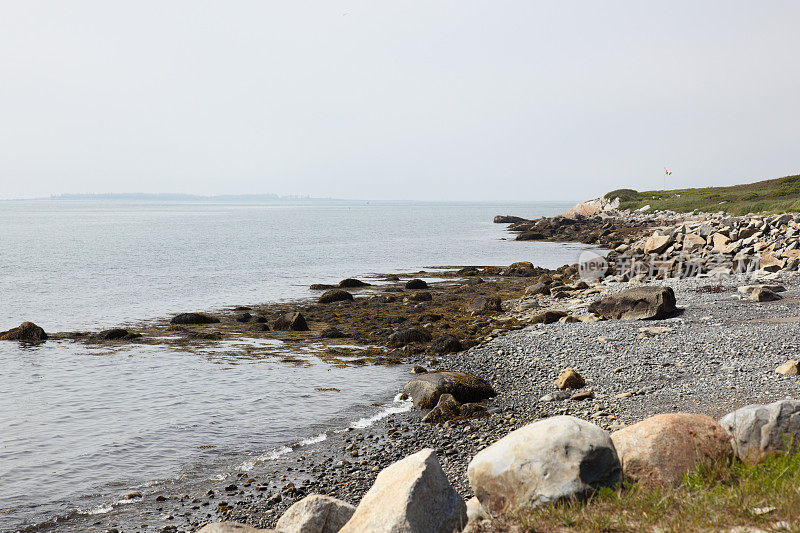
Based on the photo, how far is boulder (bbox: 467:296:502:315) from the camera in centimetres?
2829

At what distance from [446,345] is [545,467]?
14.3 m

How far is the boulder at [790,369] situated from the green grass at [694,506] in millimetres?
6728

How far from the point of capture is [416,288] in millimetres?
37562

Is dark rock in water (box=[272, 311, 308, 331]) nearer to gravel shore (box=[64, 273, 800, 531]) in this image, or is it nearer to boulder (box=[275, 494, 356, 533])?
gravel shore (box=[64, 273, 800, 531])

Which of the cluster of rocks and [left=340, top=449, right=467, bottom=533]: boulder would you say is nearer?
[left=340, top=449, right=467, bottom=533]: boulder

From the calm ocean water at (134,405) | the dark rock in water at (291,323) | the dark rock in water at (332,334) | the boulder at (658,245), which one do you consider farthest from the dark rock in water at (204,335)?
the boulder at (658,245)

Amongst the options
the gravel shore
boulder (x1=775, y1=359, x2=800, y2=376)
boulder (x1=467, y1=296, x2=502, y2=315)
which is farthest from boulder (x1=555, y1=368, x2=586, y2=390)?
boulder (x1=467, y1=296, x2=502, y2=315)

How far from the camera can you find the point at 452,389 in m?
15.0

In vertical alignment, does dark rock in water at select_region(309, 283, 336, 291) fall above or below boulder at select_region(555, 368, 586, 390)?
below

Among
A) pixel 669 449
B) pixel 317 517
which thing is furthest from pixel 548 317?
pixel 317 517

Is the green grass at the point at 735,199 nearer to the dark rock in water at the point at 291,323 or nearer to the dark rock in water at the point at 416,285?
the dark rock in water at the point at 416,285

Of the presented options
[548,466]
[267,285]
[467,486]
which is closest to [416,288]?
[267,285]

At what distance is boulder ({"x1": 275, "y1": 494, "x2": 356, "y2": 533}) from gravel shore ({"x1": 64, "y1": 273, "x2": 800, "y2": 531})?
212 centimetres

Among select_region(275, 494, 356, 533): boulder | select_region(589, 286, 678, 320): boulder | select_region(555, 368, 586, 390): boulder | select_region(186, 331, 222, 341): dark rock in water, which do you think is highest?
select_region(589, 286, 678, 320): boulder
